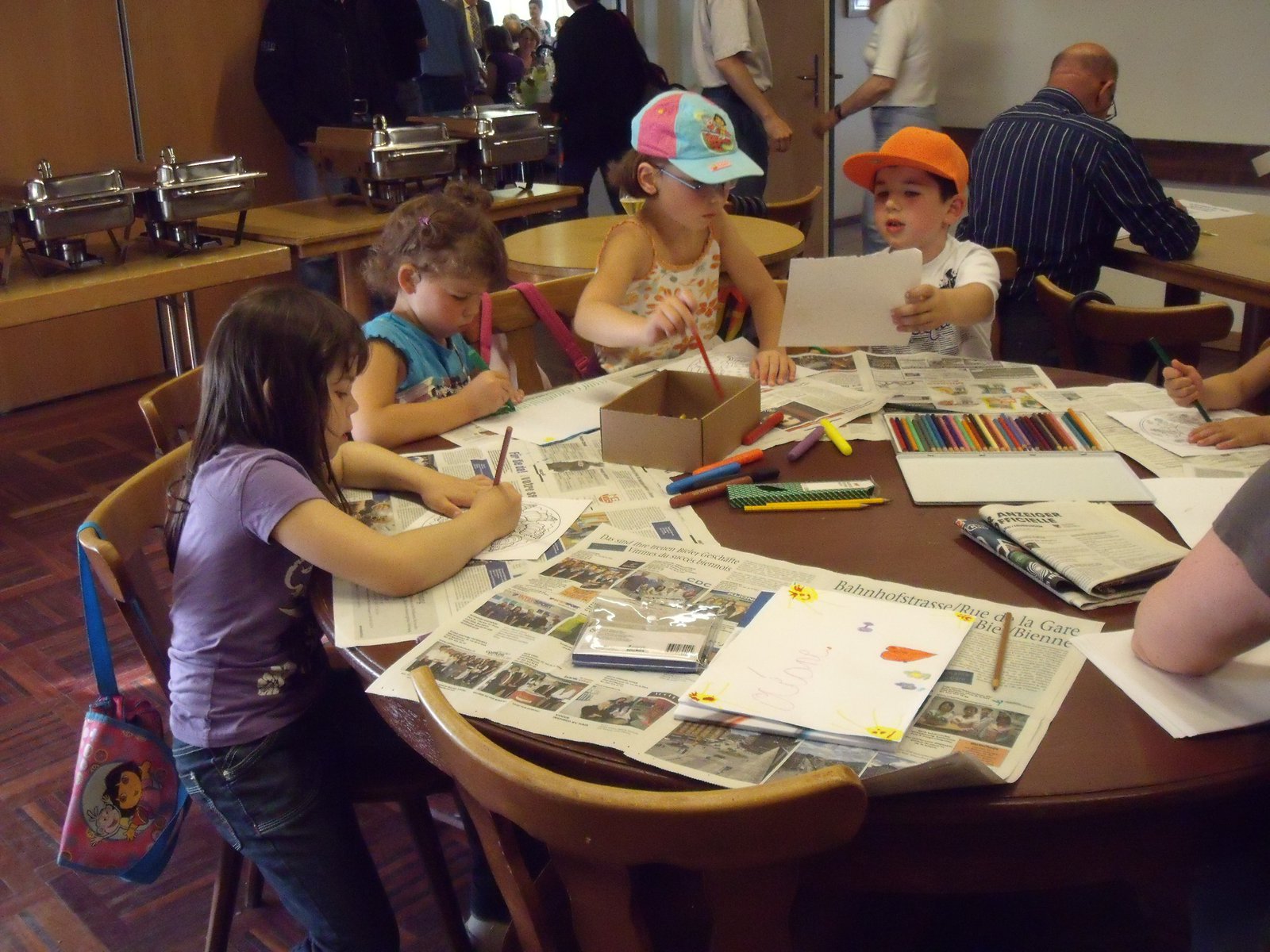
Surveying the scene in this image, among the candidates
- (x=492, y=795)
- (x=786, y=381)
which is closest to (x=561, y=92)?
(x=786, y=381)

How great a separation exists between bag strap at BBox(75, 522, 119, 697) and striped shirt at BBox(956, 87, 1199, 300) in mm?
2498

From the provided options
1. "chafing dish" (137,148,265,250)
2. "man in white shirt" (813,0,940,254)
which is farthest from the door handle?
"chafing dish" (137,148,265,250)

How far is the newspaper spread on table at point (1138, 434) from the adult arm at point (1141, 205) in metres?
1.30

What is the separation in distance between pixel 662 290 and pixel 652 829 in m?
1.61

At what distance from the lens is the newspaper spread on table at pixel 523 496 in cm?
117

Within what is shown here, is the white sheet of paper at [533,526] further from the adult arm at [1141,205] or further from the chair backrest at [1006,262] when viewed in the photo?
the adult arm at [1141,205]

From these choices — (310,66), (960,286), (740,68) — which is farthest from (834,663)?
(740,68)

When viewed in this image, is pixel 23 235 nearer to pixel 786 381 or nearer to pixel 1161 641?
pixel 786 381

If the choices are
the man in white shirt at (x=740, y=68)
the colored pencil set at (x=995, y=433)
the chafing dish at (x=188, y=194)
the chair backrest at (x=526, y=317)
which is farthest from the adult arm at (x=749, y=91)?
the colored pencil set at (x=995, y=433)

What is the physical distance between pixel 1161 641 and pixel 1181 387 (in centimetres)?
79

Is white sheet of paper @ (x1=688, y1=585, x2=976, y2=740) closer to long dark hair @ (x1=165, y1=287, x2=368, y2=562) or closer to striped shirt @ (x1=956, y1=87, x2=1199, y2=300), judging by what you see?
long dark hair @ (x1=165, y1=287, x2=368, y2=562)

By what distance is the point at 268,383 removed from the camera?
1337 mm

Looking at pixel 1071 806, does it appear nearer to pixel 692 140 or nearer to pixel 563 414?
pixel 563 414

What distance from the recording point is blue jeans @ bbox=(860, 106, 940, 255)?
4.96 meters
